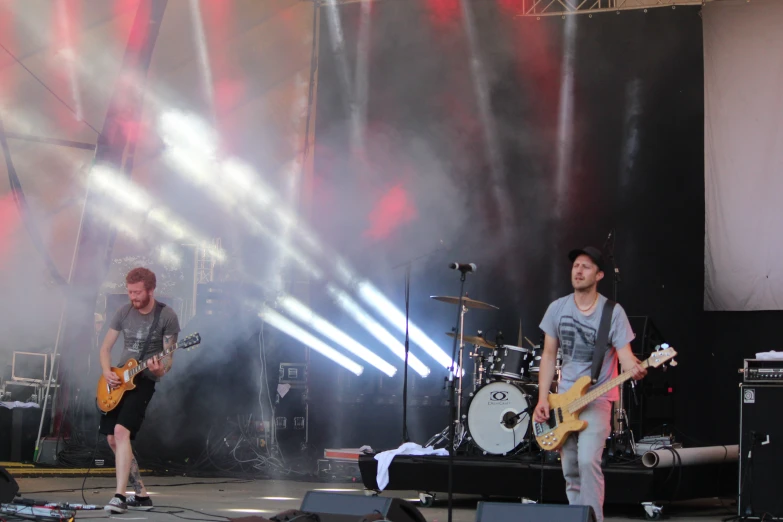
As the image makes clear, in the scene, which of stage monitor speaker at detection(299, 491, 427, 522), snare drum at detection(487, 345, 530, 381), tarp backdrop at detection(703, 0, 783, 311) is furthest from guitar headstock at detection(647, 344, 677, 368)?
tarp backdrop at detection(703, 0, 783, 311)

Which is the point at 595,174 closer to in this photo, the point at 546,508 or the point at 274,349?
the point at 274,349

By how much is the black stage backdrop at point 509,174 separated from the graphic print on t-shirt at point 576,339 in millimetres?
3632

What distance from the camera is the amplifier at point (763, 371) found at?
19.6ft

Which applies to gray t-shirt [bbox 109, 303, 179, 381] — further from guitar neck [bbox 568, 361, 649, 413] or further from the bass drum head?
guitar neck [bbox 568, 361, 649, 413]

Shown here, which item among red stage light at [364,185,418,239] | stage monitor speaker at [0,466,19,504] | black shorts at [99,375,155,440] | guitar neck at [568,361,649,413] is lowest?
stage monitor speaker at [0,466,19,504]

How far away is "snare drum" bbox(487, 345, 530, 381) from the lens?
287 inches

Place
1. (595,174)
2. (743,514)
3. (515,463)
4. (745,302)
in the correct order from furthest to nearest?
(595,174), (745,302), (515,463), (743,514)

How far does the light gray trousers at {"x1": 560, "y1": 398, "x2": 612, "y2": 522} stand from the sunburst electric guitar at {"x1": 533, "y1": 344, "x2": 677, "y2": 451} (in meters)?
0.04

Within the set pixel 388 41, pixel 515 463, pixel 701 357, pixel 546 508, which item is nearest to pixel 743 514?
pixel 515 463

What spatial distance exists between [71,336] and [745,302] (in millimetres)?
6366

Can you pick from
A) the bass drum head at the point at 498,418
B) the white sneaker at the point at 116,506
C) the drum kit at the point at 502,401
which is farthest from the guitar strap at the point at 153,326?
the bass drum head at the point at 498,418

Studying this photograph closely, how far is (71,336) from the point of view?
923cm

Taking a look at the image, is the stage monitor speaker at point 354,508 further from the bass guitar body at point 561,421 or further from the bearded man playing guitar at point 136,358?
the bearded man playing guitar at point 136,358

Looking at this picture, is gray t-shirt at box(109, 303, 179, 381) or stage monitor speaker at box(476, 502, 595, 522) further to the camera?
gray t-shirt at box(109, 303, 179, 381)
